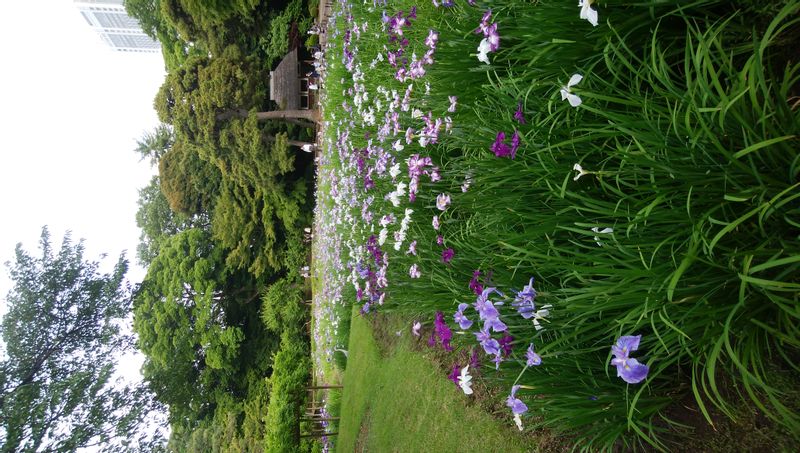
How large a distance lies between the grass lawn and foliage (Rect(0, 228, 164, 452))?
16.2 m

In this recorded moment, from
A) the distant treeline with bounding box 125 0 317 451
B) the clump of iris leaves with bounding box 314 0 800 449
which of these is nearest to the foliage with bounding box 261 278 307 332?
the distant treeline with bounding box 125 0 317 451

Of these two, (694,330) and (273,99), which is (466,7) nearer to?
(694,330)

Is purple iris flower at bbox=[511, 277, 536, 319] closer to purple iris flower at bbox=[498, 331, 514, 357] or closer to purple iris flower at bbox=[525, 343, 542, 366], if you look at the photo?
purple iris flower at bbox=[525, 343, 542, 366]

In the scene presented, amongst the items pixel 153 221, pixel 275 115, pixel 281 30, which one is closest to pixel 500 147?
pixel 275 115

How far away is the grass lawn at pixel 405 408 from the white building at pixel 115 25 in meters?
60.7

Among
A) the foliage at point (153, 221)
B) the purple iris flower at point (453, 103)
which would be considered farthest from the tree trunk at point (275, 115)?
the purple iris flower at point (453, 103)

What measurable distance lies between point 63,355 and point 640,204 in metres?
25.0

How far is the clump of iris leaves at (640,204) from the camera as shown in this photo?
5.25 ft

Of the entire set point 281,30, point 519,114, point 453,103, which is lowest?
point 519,114

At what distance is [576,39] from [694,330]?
1.37 m

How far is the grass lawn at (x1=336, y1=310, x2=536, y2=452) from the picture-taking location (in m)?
3.41

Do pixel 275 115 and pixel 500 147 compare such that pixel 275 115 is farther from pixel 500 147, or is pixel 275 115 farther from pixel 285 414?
pixel 500 147

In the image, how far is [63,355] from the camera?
2098 centimetres

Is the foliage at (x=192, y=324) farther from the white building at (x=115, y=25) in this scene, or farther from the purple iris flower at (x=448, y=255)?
the white building at (x=115, y=25)
